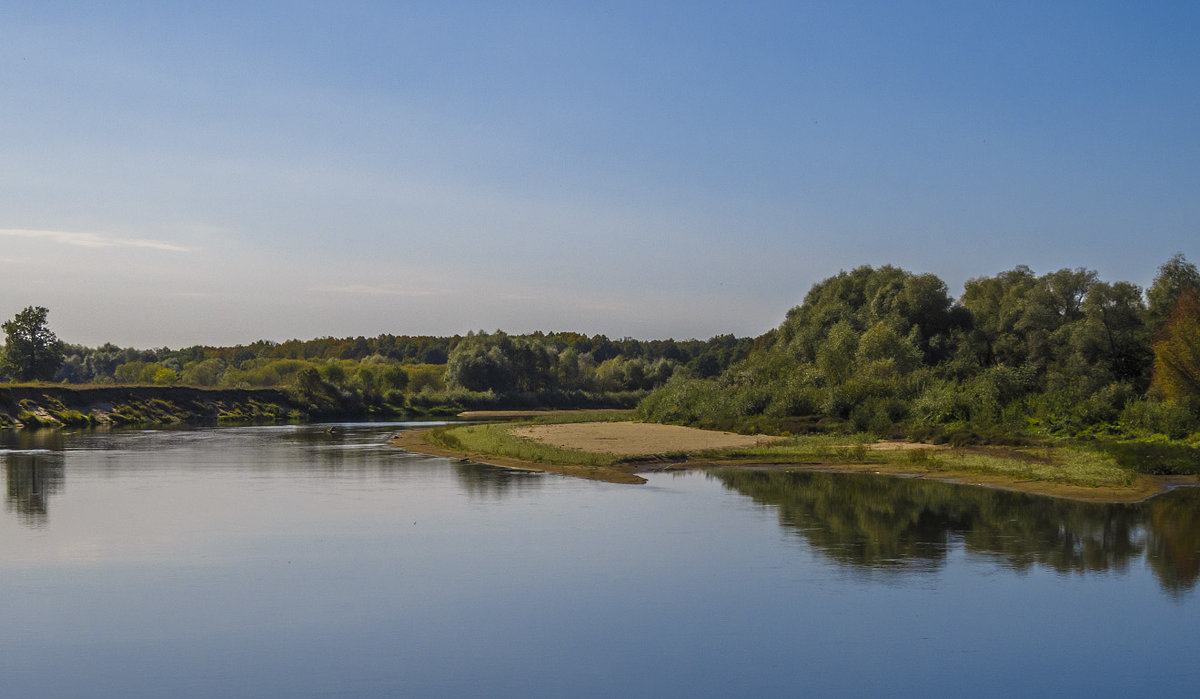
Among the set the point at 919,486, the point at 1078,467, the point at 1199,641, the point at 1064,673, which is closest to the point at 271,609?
the point at 1064,673

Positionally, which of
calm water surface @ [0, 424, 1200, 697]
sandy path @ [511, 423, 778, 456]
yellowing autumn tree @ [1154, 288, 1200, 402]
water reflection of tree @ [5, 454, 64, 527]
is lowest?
calm water surface @ [0, 424, 1200, 697]

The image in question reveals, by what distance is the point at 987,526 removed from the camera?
28125mm

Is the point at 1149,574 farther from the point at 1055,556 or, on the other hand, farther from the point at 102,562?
the point at 102,562

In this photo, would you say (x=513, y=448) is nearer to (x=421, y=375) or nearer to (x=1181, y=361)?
(x=1181, y=361)

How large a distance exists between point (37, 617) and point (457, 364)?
421ft

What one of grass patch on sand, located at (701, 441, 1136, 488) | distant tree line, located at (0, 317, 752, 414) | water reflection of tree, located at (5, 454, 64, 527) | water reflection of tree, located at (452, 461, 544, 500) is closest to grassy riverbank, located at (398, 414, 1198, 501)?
grass patch on sand, located at (701, 441, 1136, 488)

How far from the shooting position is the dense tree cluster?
5050cm

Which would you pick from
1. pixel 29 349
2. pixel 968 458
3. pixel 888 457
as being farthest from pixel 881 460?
pixel 29 349

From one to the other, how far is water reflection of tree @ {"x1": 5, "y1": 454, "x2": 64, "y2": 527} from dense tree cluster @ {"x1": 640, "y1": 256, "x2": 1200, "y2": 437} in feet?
135

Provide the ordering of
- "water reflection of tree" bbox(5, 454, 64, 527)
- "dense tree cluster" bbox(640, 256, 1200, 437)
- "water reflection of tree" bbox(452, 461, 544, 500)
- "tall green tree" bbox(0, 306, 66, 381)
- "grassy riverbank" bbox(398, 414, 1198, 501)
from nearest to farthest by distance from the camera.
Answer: "water reflection of tree" bbox(5, 454, 64, 527)
"grassy riverbank" bbox(398, 414, 1198, 501)
"water reflection of tree" bbox(452, 461, 544, 500)
"dense tree cluster" bbox(640, 256, 1200, 437)
"tall green tree" bbox(0, 306, 66, 381)

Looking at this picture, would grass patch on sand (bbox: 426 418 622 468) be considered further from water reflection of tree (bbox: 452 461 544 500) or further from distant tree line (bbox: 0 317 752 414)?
distant tree line (bbox: 0 317 752 414)

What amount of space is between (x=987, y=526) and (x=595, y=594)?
1387 cm

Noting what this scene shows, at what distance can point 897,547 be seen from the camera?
25.0 meters

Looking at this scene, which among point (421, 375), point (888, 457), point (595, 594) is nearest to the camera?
point (595, 594)
